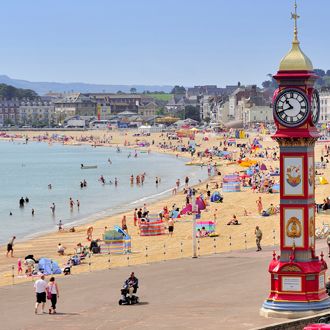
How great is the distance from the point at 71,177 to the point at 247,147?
27103 millimetres

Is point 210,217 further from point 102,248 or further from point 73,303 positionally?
point 73,303

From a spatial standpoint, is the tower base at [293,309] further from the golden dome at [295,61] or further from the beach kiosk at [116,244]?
the beach kiosk at [116,244]

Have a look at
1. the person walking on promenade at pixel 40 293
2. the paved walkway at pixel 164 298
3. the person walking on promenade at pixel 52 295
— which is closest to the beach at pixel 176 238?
the paved walkway at pixel 164 298

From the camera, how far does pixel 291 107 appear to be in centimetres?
2102

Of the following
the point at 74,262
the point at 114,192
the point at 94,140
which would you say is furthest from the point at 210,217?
the point at 94,140

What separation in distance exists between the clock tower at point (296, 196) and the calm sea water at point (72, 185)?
90.9ft

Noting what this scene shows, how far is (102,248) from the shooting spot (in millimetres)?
35875

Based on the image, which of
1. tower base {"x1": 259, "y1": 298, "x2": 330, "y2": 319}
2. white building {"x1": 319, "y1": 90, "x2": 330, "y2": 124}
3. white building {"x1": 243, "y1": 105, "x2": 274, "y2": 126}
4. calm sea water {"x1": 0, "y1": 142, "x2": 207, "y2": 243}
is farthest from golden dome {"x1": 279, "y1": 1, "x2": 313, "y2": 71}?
white building {"x1": 243, "y1": 105, "x2": 274, "y2": 126}

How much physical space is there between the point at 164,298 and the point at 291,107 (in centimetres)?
554

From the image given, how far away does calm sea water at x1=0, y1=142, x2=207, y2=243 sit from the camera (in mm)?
57688

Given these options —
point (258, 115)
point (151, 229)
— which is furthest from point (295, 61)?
point (258, 115)

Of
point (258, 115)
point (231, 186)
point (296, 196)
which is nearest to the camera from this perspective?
point (296, 196)

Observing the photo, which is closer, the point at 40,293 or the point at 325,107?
the point at 40,293

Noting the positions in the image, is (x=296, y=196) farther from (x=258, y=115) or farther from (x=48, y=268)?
(x=258, y=115)
